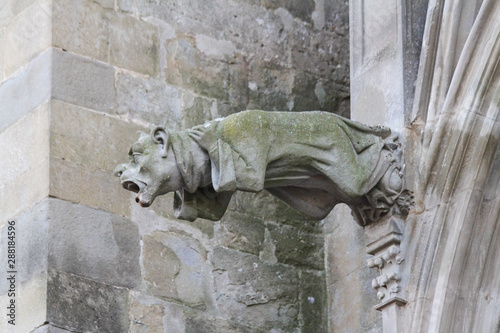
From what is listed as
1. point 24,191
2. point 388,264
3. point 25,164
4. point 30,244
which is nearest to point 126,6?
point 25,164

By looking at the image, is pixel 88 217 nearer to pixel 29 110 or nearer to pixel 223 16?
pixel 29 110

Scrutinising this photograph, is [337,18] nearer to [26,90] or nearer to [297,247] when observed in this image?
[297,247]

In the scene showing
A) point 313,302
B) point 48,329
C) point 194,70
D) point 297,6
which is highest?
point 297,6

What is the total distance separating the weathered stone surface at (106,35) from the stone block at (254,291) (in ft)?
2.73

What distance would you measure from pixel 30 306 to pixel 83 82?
0.94 meters

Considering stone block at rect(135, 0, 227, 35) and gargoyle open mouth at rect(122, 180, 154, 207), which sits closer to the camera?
gargoyle open mouth at rect(122, 180, 154, 207)

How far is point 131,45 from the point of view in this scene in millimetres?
6293

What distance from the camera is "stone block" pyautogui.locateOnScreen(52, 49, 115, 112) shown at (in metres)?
6.02

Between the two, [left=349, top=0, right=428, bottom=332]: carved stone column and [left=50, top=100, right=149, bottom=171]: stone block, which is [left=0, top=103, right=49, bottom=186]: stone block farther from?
[left=349, top=0, right=428, bottom=332]: carved stone column

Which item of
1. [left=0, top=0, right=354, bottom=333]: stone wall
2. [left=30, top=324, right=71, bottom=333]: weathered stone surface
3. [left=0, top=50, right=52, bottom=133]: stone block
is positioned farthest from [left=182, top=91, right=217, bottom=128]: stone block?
[left=30, top=324, right=71, bottom=333]: weathered stone surface

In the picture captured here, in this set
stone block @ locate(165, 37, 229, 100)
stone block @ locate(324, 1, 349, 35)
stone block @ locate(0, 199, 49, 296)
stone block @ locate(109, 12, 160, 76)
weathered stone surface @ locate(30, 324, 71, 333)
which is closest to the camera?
weathered stone surface @ locate(30, 324, 71, 333)

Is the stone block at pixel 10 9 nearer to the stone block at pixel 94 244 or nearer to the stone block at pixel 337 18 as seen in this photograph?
the stone block at pixel 94 244

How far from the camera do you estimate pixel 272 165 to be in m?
5.16

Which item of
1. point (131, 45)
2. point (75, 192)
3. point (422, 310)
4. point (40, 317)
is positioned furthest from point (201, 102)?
point (422, 310)
